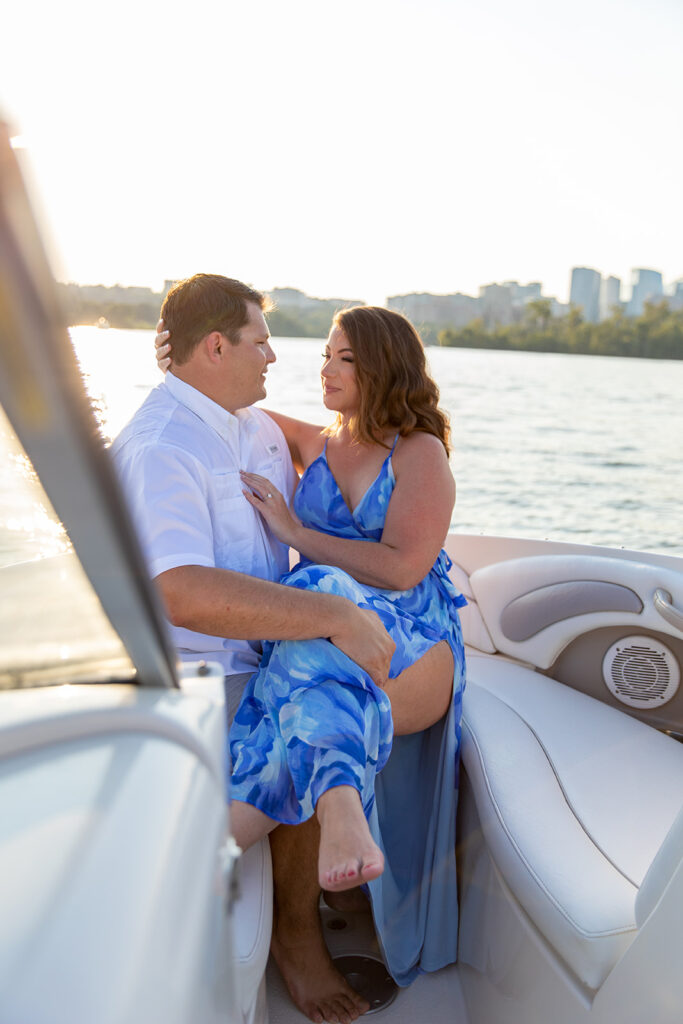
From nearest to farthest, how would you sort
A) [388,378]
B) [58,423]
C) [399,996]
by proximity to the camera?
[58,423] < [399,996] < [388,378]

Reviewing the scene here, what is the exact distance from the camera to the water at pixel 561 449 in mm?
9906

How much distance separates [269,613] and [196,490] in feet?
1.09

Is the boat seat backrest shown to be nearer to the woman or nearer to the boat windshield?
the woman

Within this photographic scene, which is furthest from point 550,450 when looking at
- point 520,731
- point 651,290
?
point 520,731

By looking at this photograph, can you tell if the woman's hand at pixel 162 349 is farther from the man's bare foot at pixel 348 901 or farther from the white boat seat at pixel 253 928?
the man's bare foot at pixel 348 901

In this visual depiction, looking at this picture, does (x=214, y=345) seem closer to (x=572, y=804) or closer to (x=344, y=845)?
(x=344, y=845)

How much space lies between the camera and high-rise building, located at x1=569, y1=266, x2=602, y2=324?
20281mm

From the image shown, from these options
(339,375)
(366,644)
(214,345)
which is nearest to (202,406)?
(214,345)

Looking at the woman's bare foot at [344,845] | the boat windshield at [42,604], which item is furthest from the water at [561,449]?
the boat windshield at [42,604]

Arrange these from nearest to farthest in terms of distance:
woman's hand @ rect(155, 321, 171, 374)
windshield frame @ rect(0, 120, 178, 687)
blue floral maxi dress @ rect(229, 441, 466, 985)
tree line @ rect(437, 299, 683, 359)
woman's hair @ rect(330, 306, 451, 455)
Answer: windshield frame @ rect(0, 120, 178, 687)
blue floral maxi dress @ rect(229, 441, 466, 985)
woman's hand @ rect(155, 321, 171, 374)
woman's hair @ rect(330, 306, 451, 455)
tree line @ rect(437, 299, 683, 359)

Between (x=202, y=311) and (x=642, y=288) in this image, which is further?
(x=642, y=288)

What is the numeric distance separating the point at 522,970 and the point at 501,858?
18 centimetres

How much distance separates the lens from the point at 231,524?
5.91 ft

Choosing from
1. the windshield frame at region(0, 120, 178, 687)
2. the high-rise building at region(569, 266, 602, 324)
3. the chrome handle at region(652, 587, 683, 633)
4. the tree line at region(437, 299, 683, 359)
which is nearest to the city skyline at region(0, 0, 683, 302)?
the windshield frame at region(0, 120, 178, 687)
